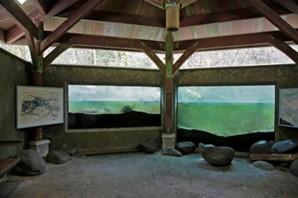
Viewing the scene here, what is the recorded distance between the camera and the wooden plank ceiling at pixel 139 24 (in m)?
5.23

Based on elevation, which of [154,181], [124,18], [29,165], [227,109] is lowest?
[154,181]

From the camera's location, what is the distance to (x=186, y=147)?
674 centimetres

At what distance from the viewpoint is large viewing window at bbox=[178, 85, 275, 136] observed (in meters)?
6.42

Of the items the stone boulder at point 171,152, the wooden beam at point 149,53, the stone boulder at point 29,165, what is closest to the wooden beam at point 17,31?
the wooden beam at point 149,53

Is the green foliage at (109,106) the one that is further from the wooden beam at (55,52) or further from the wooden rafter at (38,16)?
the wooden rafter at (38,16)

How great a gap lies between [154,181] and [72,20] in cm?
355

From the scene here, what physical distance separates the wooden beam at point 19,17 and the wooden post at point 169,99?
10.7ft

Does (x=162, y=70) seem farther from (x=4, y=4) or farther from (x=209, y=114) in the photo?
(x=4, y=4)

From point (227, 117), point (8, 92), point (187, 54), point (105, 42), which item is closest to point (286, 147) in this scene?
point (227, 117)

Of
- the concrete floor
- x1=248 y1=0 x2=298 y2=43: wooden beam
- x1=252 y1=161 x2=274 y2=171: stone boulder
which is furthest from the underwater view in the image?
x1=248 y1=0 x2=298 y2=43: wooden beam

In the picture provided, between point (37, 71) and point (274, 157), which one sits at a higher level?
point (37, 71)

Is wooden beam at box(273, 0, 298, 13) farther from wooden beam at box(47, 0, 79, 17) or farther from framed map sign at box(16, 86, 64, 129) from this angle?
framed map sign at box(16, 86, 64, 129)

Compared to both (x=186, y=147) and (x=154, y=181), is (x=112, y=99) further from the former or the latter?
(x=154, y=181)

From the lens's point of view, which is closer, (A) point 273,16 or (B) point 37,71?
(A) point 273,16
